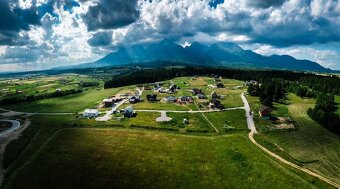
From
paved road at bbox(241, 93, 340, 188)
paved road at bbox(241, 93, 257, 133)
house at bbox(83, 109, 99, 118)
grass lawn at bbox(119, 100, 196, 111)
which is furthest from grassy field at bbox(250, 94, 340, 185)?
house at bbox(83, 109, 99, 118)

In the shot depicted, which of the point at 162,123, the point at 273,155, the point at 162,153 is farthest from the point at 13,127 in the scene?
the point at 273,155

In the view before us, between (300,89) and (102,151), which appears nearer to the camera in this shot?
(102,151)

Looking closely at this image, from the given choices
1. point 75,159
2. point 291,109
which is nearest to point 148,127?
point 75,159

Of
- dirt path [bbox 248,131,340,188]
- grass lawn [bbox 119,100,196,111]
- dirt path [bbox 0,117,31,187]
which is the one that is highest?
grass lawn [bbox 119,100,196,111]

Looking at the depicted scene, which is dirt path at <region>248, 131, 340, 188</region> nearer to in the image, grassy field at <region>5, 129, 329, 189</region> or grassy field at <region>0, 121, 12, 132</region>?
grassy field at <region>5, 129, 329, 189</region>

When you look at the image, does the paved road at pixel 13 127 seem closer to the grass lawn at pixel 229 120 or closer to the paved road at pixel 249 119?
the grass lawn at pixel 229 120

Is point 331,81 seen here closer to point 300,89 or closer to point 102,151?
point 300,89

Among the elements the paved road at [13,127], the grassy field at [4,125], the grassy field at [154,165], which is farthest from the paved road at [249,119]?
the grassy field at [4,125]
